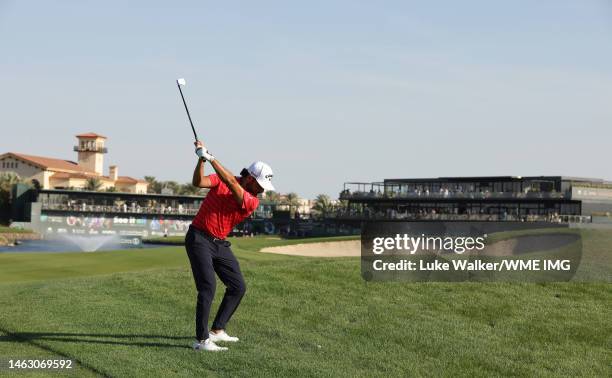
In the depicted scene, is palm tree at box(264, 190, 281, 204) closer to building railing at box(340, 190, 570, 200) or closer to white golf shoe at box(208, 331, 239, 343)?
building railing at box(340, 190, 570, 200)

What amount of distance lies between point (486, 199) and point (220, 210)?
69921 millimetres

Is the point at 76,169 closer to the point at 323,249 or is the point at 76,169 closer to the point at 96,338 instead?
the point at 323,249

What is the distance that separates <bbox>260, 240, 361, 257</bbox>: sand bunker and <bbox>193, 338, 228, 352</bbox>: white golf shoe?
2804cm

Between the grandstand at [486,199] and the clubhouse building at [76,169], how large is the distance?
204ft

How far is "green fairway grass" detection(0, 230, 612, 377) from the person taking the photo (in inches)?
369

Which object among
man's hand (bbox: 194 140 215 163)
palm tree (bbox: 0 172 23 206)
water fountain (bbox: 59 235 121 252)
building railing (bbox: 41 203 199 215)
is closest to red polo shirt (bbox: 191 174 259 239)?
man's hand (bbox: 194 140 215 163)

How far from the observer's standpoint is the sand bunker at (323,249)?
39.5 meters

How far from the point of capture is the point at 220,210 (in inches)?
393

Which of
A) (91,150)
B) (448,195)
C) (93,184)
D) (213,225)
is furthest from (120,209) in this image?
(213,225)

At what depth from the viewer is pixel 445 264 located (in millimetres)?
17812

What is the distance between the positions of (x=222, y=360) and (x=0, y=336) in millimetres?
3594

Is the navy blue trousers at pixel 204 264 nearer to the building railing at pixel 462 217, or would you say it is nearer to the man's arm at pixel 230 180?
the man's arm at pixel 230 180

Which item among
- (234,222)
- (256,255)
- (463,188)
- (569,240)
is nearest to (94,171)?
(463,188)

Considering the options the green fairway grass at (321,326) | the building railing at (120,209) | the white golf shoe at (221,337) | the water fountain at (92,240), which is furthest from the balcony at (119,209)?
the white golf shoe at (221,337)
